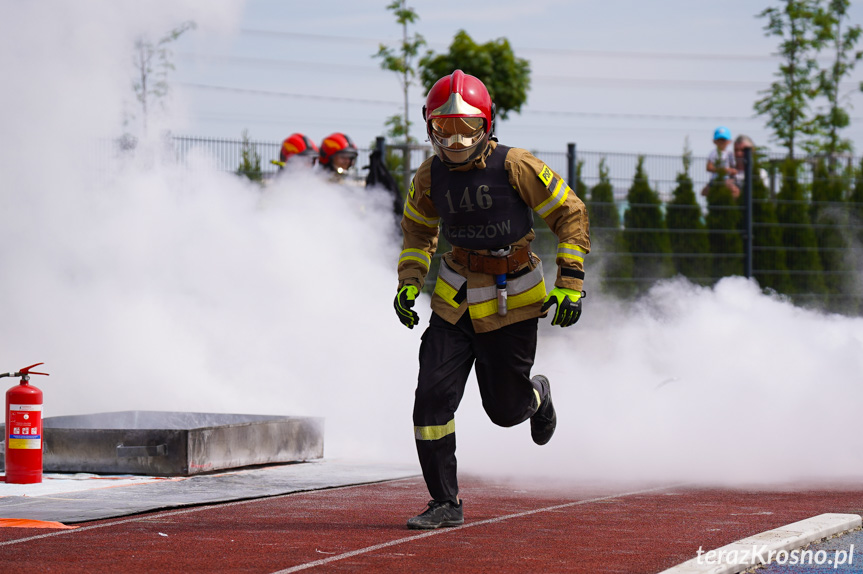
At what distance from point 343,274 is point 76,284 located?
7.31 ft

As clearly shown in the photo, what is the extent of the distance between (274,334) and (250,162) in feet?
15.0

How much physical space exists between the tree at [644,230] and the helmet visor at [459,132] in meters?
11.0

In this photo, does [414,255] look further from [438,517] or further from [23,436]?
[23,436]

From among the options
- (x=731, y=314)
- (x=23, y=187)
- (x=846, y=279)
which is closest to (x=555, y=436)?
(x=731, y=314)

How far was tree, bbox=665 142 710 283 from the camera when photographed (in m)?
17.3

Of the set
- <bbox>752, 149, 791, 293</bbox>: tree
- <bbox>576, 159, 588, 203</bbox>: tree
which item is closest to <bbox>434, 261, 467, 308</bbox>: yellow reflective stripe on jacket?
<bbox>576, 159, 588, 203</bbox>: tree

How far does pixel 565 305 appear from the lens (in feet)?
20.0

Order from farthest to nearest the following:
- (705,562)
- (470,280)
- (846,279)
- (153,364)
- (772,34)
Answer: (772,34)
(846,279)
(153,364)
(470,280)
(705,562)

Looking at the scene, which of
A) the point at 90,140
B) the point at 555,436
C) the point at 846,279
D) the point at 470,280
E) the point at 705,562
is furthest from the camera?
the point at 846,279

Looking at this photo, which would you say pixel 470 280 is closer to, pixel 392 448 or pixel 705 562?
pixel 705 562

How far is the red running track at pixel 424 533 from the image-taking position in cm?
504

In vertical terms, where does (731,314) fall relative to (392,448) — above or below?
above

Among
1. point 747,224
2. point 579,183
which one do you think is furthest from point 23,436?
point 747,224

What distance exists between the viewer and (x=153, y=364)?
10.3 m
